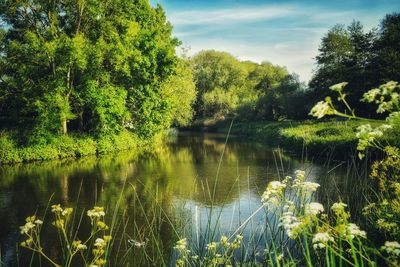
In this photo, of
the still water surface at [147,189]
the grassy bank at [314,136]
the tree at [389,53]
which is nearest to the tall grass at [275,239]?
the still water surface at [147,189]

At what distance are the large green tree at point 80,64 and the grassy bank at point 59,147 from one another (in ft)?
3.42

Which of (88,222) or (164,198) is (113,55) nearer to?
(164,198)

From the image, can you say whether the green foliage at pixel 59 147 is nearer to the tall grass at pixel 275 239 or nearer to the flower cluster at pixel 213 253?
the tall grass at pixel 275 239

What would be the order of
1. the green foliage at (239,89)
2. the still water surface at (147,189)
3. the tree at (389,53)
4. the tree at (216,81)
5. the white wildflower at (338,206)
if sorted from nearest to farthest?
the white wildflower at (338,206)
the still water surface at (147,189)
the tree at (389,53)
the green foliage at (239,89)
the tree at (216,81)

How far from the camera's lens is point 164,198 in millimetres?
13047

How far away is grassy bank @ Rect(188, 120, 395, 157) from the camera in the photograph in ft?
64.0

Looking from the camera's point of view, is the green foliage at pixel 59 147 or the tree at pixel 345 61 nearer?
the green foliage at pixel 59 147

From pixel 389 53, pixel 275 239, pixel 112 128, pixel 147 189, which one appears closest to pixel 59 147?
pixel 112 128

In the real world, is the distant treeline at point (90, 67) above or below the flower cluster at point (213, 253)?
above

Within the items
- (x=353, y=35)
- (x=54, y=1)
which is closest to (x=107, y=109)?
(x=54, y=1)

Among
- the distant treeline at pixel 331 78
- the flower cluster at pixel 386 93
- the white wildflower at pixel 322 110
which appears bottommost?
the white wildflower at pixel 322 110

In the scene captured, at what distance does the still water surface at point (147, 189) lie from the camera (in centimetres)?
894

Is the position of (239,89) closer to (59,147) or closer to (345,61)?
(345,61)

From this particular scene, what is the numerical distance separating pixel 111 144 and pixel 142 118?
11.1 ft
